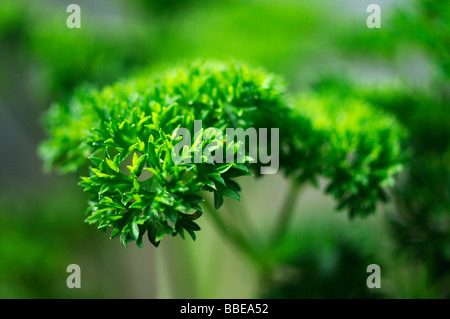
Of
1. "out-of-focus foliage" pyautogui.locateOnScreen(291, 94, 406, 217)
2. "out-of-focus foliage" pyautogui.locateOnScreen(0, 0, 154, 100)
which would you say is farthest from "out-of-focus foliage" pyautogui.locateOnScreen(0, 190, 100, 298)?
"out-of-focus foliage" pyautogui.locateOnScreen(291, 94, 406, 217)

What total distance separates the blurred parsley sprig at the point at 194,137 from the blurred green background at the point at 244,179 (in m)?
0.20

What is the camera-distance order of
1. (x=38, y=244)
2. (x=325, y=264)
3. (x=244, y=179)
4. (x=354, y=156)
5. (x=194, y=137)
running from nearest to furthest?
(x=194, y=137)
(x=354, y=156)
(x=325, y=264)
(x=38, y=244)
(x=244, y=179)

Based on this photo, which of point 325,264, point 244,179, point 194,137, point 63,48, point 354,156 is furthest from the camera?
point 244,179

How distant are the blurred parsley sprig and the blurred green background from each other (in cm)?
20

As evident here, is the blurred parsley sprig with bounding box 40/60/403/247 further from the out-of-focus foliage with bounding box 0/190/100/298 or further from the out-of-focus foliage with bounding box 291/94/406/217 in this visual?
the out-of-focus foliage with bounding box 0/190/100/298

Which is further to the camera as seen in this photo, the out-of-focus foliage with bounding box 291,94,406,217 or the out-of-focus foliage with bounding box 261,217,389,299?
the out-of-focus foliage with bounding box 261,217,389,299

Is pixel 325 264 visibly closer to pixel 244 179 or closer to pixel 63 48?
pixel 244 179

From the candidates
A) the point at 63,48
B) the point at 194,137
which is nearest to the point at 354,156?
the point at 194,137

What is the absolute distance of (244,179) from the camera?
5.30ft

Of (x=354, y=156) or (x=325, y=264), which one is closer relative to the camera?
(x=354, y=156)

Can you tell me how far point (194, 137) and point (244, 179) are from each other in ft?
3.38

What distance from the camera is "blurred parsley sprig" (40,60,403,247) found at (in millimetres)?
567

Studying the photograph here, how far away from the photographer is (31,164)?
2.02 meters

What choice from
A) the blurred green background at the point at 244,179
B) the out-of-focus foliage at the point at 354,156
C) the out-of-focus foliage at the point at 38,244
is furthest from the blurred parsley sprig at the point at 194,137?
the out-of-focus foliage at the point at 38,244
